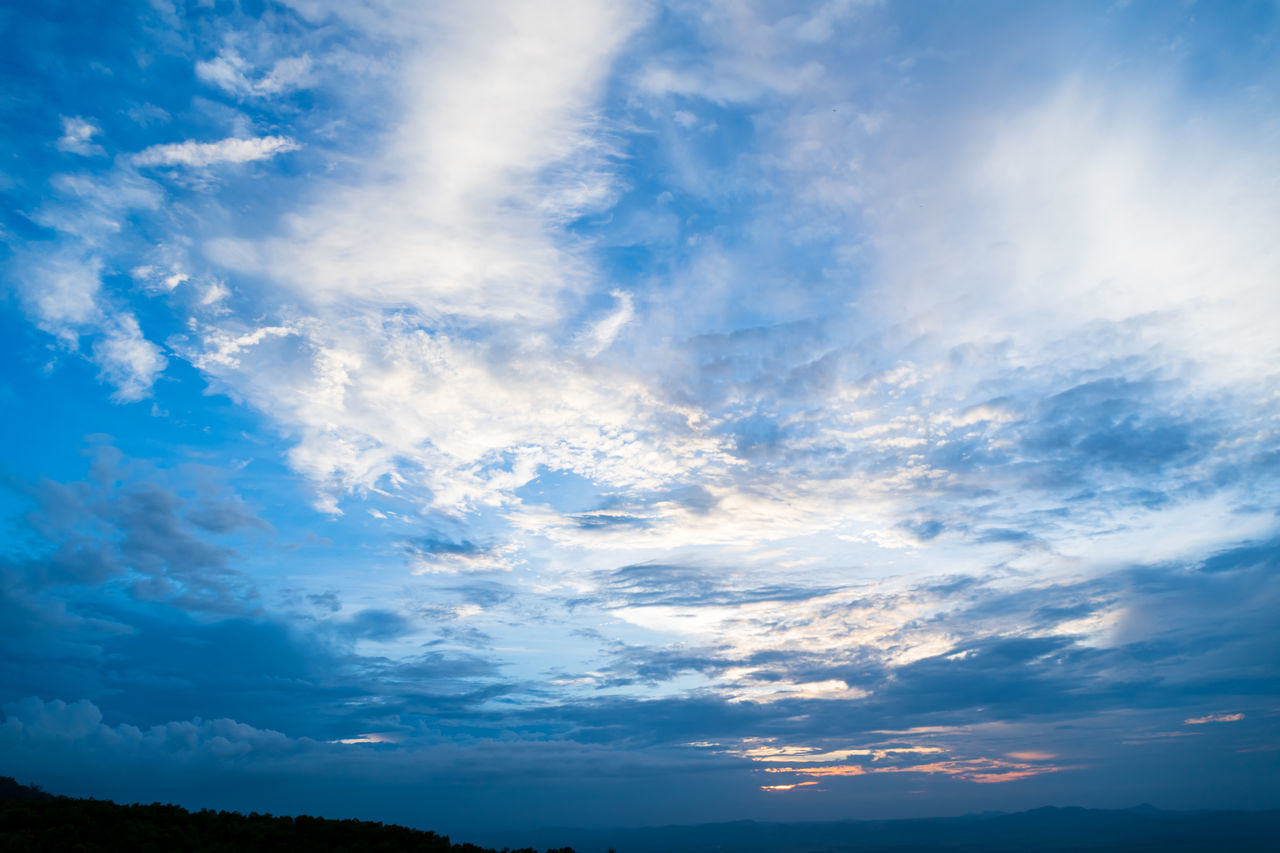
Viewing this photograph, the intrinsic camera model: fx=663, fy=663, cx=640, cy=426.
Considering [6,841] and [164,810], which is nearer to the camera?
[6,841]

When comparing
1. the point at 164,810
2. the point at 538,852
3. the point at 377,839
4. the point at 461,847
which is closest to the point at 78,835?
the point at 164,810

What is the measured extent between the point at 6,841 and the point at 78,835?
274cm

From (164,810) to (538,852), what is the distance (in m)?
20.0

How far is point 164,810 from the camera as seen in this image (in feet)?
113

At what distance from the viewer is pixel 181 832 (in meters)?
30.3

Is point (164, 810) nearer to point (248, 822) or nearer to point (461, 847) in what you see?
point (248, 822)

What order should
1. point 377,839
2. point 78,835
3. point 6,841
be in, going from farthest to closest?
1. point 377,839
2. point 78,835
3. point 6,841

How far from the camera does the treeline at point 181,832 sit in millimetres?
28906

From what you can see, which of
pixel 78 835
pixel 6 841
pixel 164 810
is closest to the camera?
pixel 6 841

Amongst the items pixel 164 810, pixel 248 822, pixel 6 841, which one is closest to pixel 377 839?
pixel 248 822

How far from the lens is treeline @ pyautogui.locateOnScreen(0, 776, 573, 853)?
2891 centimetres

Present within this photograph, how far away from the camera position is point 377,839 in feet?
104

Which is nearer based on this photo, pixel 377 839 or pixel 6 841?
pixel 6 841

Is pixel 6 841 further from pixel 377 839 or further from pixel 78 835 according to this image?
pixel 377 839
